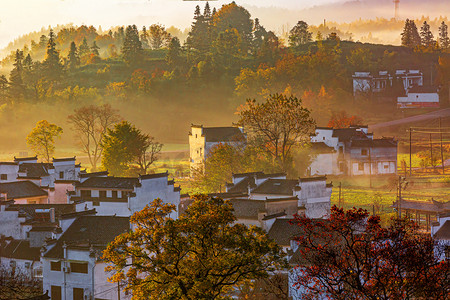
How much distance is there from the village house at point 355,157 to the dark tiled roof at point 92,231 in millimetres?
45261

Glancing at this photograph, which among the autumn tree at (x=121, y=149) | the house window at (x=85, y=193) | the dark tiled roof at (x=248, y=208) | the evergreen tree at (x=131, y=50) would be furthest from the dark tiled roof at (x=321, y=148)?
the evergreen tree at (x=131, y=50)

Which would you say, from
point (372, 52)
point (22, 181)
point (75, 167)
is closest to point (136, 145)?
point (75, 167)

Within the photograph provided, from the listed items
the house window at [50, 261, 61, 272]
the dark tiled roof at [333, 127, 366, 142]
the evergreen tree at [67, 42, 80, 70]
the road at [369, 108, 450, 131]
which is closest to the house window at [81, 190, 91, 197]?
the house window at [50, 261, 61, 272]

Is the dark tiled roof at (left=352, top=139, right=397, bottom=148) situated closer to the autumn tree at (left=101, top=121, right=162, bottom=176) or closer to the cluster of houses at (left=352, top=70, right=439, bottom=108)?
the autumn tree at (left=101, top=121, right=162, bottom=176)

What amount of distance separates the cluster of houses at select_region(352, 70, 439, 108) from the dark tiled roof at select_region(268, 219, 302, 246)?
9519 cm

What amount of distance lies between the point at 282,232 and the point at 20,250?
1756 centimetres

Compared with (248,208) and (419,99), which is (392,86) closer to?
(419,99)

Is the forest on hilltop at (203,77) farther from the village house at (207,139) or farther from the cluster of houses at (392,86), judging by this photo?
the village house at (207,139)

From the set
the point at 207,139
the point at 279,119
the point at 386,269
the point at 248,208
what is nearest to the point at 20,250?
the point at 248,208

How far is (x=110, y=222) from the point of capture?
1801 inches

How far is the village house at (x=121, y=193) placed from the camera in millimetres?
50688

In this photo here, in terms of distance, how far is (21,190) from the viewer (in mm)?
61812

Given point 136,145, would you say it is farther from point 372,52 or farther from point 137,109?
point 372,52

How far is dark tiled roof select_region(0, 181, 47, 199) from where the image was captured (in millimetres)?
60500
